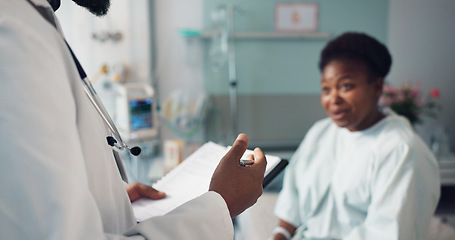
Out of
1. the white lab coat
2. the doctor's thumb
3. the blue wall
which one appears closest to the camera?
the white lab coat

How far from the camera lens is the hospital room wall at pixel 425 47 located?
2.66 meters

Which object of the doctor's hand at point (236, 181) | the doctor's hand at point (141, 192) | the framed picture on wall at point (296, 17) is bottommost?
the doctor's hand at point (141, 192)

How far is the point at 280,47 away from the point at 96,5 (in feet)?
7.09

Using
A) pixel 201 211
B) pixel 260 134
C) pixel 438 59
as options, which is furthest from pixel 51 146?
pixel 438 59

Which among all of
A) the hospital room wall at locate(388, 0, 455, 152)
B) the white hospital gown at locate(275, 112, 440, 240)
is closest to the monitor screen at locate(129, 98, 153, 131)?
the white hospital gown at locate(275, 112, 440, 240)

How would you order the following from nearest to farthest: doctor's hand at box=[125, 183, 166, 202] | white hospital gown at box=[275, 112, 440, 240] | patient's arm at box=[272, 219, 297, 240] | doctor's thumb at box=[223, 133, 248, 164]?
doctor's thumb at box=[223, 133, 248, 164], doctor's hand at box=[125, 183, 166, 202], white hospital gown at box=[275, 112, 440, 240], patient's arm at box=[272, 219, 297, 240]

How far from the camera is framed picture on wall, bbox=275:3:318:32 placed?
8.61 feet

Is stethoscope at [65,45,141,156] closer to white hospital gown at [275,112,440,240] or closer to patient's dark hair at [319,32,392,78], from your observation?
white hospital gown at [275,112,440,240]

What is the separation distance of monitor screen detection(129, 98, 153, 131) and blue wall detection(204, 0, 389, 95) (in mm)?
623

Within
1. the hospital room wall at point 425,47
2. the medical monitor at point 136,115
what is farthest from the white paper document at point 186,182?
the hospital room wall at point 425,47

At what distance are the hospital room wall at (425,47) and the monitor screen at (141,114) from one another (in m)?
1.96

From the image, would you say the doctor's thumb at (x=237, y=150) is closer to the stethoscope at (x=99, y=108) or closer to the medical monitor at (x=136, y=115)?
the stethoscope at (x=99, y=108)

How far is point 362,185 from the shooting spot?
1.21 metres

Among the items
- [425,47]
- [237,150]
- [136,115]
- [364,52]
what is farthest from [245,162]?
[425,47]
